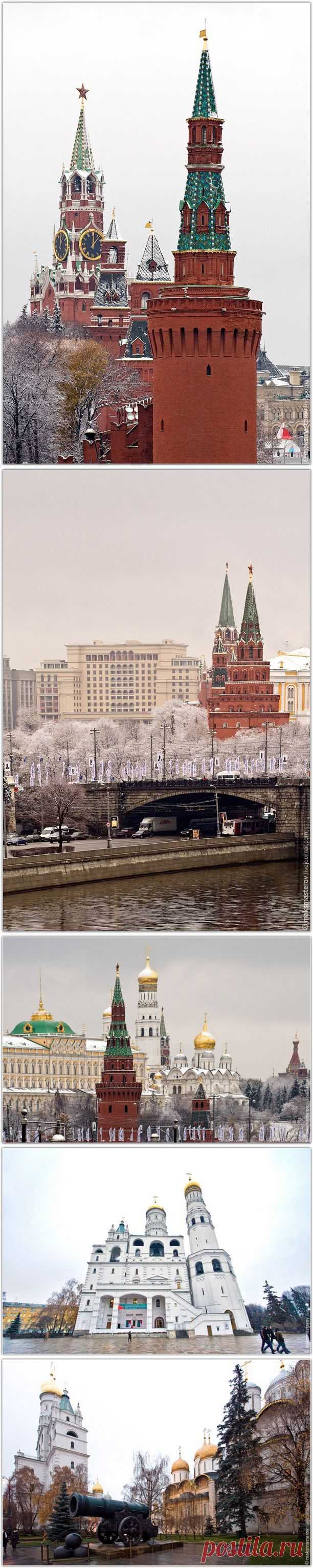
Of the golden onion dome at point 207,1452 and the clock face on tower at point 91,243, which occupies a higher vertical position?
the clock face on tower at point 91,243

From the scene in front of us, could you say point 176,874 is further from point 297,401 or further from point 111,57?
point 111,57

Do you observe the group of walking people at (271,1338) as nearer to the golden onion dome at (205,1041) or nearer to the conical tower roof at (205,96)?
the golden onion dome at (205,1041)

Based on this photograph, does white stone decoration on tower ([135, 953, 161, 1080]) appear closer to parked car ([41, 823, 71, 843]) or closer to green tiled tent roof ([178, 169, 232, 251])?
parked car ([41, 823, 71, 843])

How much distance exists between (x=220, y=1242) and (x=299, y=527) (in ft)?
11.7

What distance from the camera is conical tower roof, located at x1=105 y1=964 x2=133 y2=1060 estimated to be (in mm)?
10094

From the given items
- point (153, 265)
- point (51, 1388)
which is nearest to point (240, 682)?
point (153, 265)

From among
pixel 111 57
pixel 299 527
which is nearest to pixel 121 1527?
pixel 299 527

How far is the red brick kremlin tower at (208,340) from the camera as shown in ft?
33.8

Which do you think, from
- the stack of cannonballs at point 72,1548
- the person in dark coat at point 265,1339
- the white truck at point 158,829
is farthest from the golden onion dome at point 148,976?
the stack of cannonballs at point 72,1548

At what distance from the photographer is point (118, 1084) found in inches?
398

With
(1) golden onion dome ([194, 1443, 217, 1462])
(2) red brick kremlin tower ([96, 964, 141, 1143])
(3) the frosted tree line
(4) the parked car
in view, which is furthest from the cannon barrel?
(3) the frosted tree line

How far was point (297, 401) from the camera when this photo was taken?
34.2ft

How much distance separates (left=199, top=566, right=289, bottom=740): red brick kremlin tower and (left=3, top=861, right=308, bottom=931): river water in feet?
2.42

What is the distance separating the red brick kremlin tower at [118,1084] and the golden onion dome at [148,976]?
0.11 m
